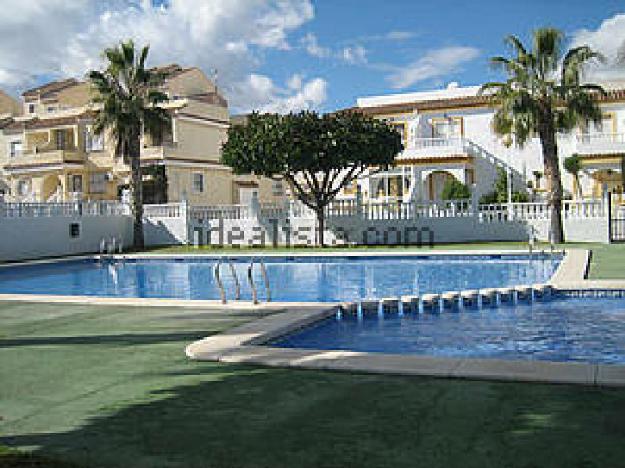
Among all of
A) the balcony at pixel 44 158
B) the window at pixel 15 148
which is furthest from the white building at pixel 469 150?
the window at pixel 15 148

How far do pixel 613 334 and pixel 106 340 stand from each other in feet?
23.8

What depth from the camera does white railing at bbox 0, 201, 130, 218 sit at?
91.6 ft

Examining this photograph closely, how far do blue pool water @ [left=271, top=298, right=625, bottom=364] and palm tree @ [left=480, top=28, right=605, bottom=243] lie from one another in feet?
44.8

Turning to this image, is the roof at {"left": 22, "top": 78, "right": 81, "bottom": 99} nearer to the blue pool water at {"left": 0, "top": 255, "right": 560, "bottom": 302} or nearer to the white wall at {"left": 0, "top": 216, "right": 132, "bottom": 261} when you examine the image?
the white wall at {"left": 0, "top": 216, "right": 132, "bottom": 261}

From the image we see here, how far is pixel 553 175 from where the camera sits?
25031 mm

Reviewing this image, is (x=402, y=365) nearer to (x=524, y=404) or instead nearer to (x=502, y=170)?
(x=524, y=404)

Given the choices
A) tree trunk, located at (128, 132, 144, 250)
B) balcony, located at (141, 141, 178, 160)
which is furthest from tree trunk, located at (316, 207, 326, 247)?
balcony, located at (141, 141, 178, 160)

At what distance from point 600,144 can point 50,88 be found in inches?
1653

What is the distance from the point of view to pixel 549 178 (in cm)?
2519

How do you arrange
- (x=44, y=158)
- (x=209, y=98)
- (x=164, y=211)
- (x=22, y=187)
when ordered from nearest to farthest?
1. (x=164, y=211)
2. (x=44, y=158)
3. (x=22, y=187)
4. (x=209, y=98)

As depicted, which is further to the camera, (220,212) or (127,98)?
(220,212)

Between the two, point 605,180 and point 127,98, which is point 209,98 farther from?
point 605,180

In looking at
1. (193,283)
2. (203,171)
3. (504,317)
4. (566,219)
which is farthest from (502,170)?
(504,317)

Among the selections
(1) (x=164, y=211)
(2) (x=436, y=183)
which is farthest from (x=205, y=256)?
(2) (x=436, y=183)
